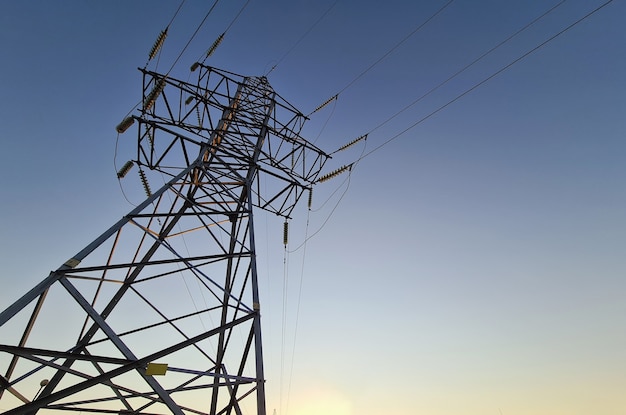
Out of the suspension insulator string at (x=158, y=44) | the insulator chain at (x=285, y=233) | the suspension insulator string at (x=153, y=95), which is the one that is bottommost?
the insulator chain at (x=285, y=233)

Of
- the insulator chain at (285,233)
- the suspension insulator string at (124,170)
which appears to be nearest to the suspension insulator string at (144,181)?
the suspension insulator string at (124,170)

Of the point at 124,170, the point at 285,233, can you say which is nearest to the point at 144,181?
the point at 124,170

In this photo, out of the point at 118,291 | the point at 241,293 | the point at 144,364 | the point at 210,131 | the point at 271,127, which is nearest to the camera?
the point at 144,364

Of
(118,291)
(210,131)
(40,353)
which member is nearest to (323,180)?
(210,131)

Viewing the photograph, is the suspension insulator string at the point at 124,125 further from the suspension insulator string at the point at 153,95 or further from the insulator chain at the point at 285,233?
the insulator chain at the point at 285,233

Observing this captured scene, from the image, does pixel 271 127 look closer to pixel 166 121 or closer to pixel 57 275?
pixel 166 121

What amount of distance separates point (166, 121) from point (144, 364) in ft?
20.4

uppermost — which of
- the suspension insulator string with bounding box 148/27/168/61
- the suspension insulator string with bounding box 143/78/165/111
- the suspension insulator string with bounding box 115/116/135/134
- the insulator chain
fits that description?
the suspension insulator string with bounding box 148/27/168/61

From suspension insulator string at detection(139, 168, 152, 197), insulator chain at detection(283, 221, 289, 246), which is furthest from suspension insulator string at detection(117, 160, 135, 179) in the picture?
insulator chain at detection(283, 221, 289, 246)

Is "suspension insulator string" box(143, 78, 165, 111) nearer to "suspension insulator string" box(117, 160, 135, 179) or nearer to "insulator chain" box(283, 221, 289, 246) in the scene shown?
"suspension insulator string" box(117, 160, 135, 179)

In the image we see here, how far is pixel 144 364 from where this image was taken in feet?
13.3

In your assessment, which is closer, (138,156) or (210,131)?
(138,156)

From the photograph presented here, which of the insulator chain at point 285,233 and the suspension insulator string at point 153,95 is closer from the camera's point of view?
the suspension insulator string at point 153,95

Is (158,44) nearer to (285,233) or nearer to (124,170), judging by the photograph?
(124,170)
